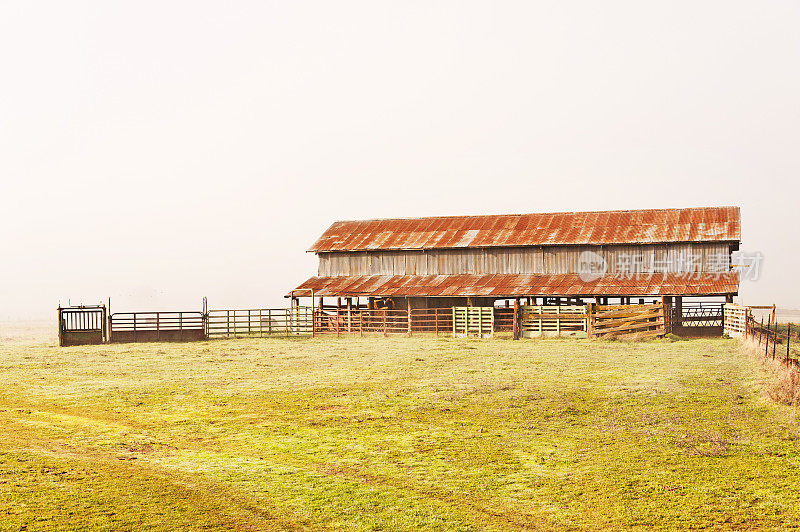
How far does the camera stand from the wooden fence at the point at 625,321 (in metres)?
34.4

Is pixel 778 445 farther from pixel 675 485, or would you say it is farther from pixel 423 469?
pixel 423 469

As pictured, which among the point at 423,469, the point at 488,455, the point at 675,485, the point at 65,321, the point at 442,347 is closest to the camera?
the point at 675,485

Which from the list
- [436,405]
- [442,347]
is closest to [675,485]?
[436,405]

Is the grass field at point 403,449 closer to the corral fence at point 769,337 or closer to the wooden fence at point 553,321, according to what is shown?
the corral fence at point 769,337

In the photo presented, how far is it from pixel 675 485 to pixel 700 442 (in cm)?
260

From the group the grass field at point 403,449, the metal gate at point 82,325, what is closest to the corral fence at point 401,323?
the metal gate at point 82,325

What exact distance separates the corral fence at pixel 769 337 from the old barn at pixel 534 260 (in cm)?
461

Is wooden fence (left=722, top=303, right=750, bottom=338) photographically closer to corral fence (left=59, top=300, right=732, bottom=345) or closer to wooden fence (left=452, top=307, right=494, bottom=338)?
corral fence (left=59, top=300, right=732, bottom=345)

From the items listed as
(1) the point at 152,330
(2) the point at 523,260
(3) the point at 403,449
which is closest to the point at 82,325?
(1) the point at 152,330

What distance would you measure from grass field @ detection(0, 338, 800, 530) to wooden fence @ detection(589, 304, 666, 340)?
11566mm

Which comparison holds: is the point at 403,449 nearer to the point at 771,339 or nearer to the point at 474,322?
the point at 771,339

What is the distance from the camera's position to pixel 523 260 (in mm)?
43875

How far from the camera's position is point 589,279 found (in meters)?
41.3

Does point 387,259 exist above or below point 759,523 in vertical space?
above
